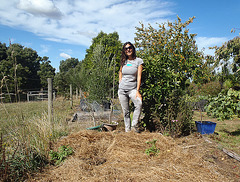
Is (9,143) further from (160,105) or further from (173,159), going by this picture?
(160,105)

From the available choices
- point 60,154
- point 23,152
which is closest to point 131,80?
point 60,154

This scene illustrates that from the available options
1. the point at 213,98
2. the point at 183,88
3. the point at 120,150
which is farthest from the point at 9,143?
the point at 213,98

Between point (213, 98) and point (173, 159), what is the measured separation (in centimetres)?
285

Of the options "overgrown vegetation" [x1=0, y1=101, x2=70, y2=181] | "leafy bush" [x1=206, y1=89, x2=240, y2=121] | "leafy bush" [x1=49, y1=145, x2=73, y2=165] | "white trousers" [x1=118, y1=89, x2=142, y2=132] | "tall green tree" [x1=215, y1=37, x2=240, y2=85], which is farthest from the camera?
"tall green tree" [x1=215, y1=37, x2=240, y2=85]

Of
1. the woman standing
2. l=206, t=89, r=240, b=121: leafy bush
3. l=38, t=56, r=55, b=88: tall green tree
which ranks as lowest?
l=206, t=89, r=240, b=121: leafy bush

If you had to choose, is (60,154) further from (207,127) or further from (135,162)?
(207,127)

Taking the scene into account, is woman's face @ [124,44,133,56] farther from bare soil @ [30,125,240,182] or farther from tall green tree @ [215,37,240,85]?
tall green tree @ [215,37,240,85]

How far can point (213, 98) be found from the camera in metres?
4.71

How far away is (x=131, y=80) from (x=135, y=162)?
1665 mm

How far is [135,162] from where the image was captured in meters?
2.55

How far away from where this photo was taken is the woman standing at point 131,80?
3.59m

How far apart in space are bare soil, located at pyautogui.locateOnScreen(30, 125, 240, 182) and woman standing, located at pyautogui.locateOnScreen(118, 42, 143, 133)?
1.67ft

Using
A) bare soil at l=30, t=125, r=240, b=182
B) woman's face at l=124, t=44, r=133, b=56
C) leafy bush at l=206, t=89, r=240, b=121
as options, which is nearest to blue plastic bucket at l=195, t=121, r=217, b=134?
leafy bush at l=206, t=89, r=240, b=121

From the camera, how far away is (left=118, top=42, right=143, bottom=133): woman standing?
3.59 m
